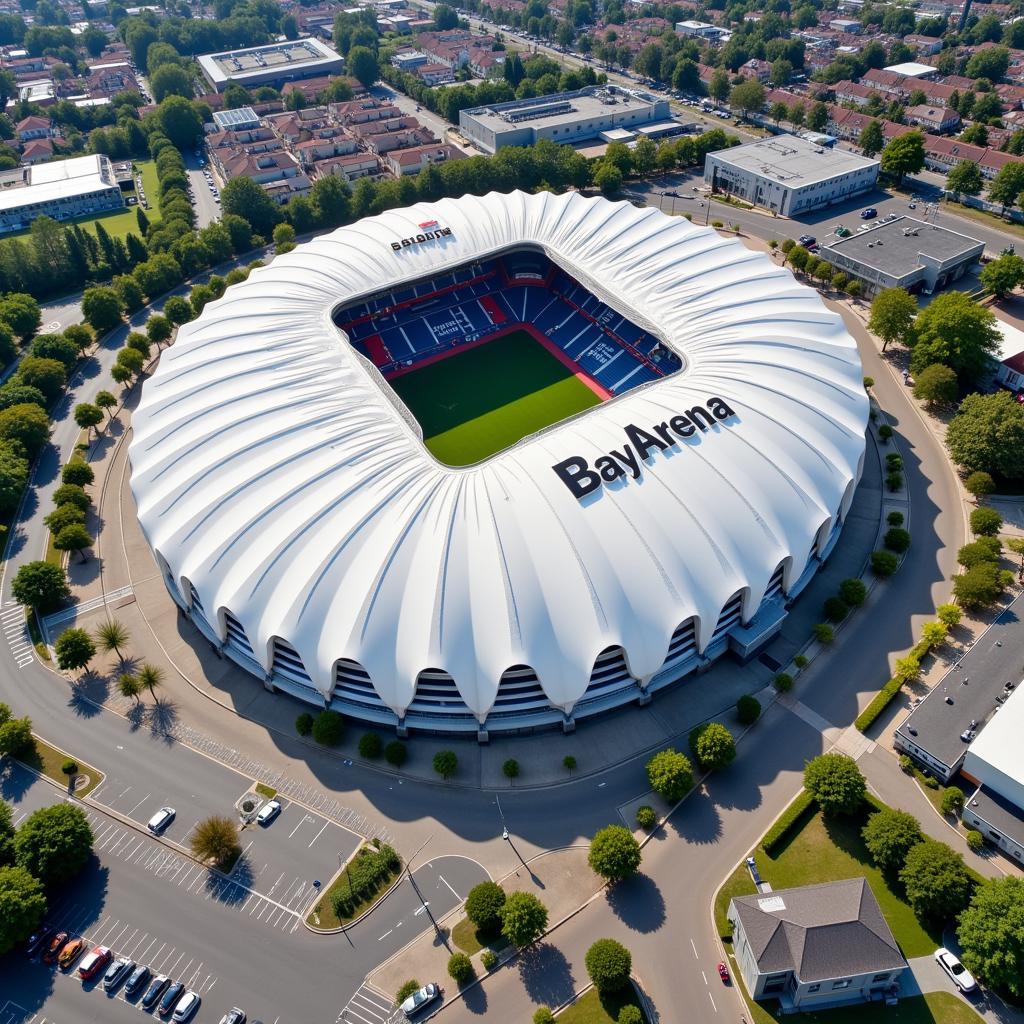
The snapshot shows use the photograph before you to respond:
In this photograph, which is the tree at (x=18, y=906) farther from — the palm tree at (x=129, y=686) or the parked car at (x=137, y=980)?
the palm tree at (x=129, y=686)

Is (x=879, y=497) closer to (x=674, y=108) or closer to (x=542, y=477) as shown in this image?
(x=542, y=477)

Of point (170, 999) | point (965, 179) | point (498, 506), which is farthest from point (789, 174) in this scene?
point (170, 999)

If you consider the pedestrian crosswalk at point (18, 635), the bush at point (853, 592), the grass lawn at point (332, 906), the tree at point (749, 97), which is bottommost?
the grass lawn at point (332, 906)

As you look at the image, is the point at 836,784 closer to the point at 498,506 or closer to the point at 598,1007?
the point at 598,1007

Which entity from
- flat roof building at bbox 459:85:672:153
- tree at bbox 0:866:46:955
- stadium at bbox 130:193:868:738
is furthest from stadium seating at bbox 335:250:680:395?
flat roof building at bbox 459:85:672:153

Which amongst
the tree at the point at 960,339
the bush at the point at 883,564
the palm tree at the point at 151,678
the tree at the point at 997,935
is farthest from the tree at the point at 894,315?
the palm tree at the point at 151,678

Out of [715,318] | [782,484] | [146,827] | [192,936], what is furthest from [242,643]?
[715,318]
